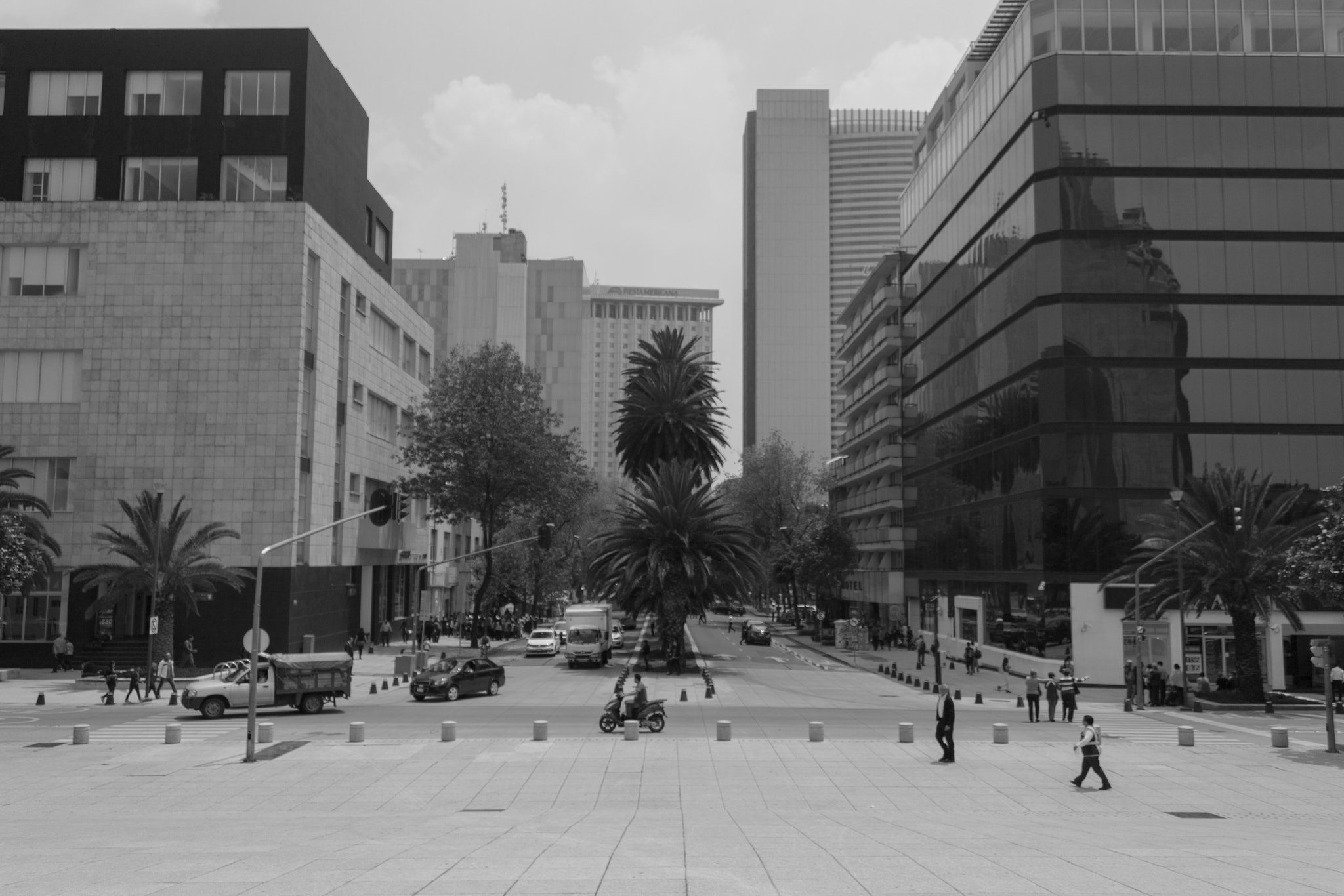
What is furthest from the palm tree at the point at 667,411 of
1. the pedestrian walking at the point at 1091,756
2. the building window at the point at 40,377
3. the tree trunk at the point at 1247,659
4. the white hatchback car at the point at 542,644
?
the pedestrian walking at the point at 1091,756

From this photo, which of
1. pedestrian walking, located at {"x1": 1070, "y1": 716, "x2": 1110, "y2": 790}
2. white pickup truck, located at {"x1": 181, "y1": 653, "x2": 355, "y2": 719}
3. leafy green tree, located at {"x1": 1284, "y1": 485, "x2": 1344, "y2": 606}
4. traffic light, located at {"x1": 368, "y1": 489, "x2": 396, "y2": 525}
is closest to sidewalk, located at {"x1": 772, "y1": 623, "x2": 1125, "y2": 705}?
leafy green tree, located at {"x1": 1284, "y1": 485, "x2": 1344, "y2": 606}

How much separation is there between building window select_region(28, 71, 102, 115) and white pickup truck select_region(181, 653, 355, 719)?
1371 inches

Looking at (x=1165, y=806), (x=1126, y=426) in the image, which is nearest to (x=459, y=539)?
(x=1126, y=426)

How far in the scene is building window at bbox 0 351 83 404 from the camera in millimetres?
55156

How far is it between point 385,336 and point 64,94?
24.1 metres

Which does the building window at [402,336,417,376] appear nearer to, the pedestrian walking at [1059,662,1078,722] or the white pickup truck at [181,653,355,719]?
the white pickup truck at [181,653,355,719]

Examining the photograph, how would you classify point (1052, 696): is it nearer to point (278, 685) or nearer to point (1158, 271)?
point (278, 685)

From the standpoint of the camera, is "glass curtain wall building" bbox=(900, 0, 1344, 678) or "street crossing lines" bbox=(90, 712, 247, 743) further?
"glass curtain wall building" bbox=(900, 0, 1344, 678)

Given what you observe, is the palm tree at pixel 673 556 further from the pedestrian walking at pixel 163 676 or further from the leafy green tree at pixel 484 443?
the pedestrian walking at pixel 163 676

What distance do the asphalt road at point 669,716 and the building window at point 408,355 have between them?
1298 inches

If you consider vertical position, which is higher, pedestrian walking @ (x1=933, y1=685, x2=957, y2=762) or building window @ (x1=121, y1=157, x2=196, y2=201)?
building window @ (x1=121, y1=157, x2=196, y2=201)

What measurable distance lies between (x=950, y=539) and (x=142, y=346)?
48222 mm

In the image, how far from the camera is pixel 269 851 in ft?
51.9

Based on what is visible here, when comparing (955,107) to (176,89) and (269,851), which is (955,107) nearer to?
(176,89)
